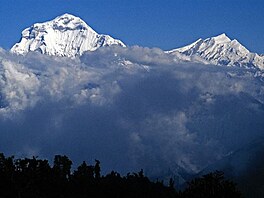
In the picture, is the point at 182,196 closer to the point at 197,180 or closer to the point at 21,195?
the point at 197,180

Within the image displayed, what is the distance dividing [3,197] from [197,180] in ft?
203

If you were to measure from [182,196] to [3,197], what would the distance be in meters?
56.1

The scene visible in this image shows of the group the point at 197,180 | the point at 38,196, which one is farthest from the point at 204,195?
the point at 38,196

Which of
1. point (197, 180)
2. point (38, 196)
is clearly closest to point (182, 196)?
point (197, 180)

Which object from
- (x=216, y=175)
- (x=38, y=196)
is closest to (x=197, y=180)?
(x=216, y=175)

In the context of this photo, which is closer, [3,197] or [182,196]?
[182,196]

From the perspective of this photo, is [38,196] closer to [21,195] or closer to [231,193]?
[21,195]

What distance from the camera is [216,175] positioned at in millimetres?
163875

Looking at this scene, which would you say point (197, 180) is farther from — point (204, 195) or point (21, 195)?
point (21, 195)

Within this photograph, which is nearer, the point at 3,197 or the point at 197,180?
the point at 197,180

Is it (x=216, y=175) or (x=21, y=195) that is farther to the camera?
(x=21, y=195)

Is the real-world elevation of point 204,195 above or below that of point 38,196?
below

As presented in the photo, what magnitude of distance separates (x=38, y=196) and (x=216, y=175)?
6101 centimetres

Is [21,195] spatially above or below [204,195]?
above
